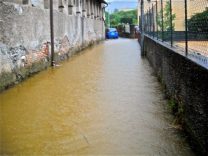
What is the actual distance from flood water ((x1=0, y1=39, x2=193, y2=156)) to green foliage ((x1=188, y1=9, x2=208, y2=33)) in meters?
1.63

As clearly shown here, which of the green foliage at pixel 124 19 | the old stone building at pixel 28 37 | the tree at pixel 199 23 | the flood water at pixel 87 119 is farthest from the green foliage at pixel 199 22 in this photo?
the green foliage at pixel 124 19

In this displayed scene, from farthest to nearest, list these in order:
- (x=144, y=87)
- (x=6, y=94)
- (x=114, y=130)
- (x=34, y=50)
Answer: (x=34, y=50)
(x=144, y=87)
(x=6, y=94)
(x=114, y=130)

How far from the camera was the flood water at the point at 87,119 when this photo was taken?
6.55m

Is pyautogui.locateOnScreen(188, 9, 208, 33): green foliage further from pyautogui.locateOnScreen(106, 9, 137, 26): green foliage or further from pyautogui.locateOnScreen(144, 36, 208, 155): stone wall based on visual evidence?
pyautogui.locateOnScreen(106, 9, 137, 26): green foliage

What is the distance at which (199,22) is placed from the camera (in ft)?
24.7

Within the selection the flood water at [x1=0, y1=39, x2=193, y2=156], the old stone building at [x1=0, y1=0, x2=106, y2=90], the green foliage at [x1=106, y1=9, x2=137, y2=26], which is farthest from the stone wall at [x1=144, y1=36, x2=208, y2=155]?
the green foliage at [x1=106, y1=9, x2=137, y2=26]

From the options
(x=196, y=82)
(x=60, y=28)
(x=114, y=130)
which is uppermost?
(x=60, y=28)

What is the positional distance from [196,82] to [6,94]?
5.85m

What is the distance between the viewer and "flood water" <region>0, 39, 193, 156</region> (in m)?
6.55

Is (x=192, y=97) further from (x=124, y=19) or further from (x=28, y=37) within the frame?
(x=124, y=19)

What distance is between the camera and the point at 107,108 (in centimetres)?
928

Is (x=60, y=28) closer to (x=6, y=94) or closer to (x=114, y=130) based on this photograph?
(x=6, y=94)

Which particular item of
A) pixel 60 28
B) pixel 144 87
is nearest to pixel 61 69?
pixel 60 28

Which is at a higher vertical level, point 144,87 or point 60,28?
point 60,28
